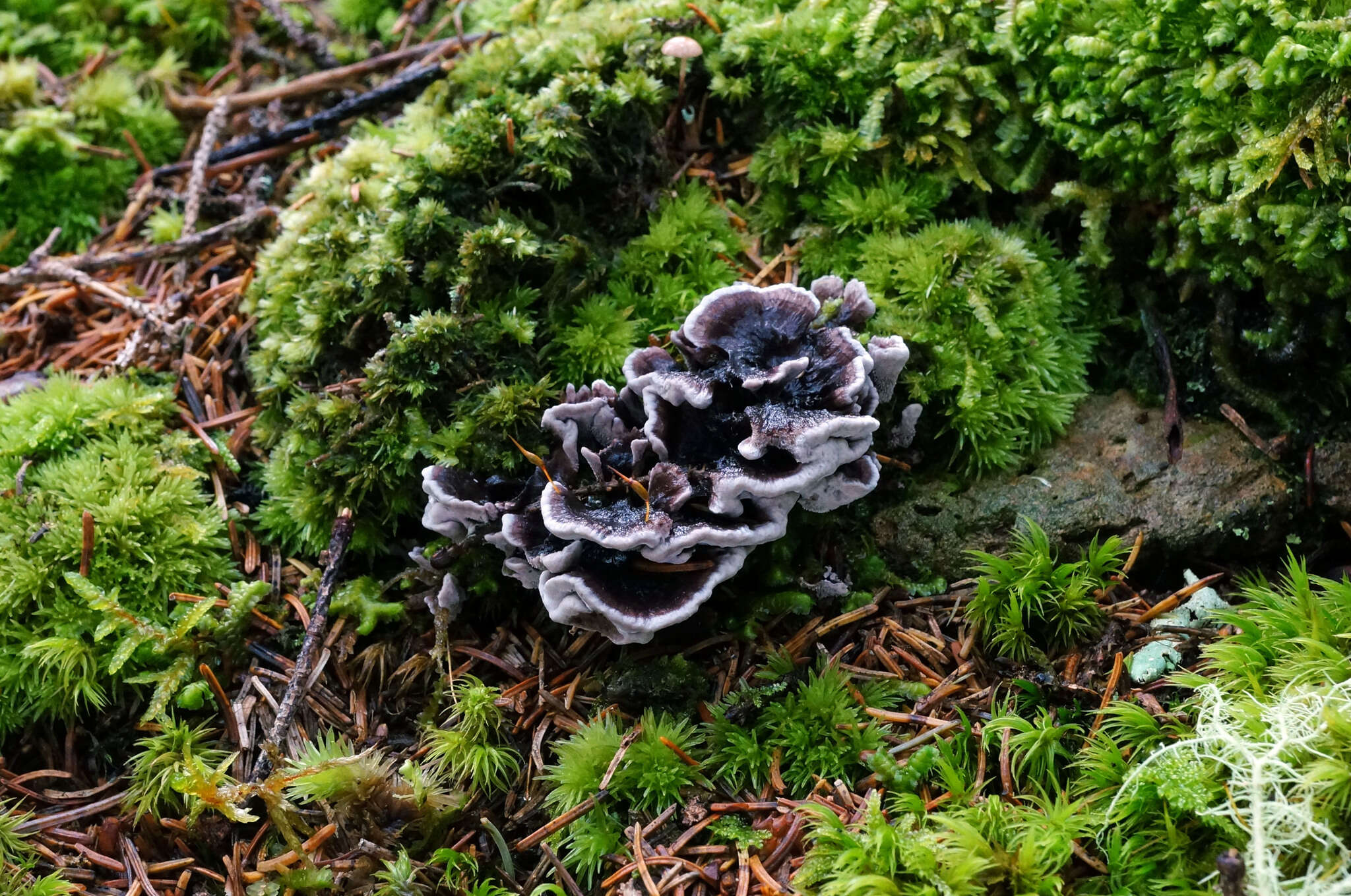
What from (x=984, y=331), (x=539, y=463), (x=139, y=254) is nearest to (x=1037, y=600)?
(x=984, y=331)

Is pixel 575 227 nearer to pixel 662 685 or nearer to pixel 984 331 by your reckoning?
pixel 984 331

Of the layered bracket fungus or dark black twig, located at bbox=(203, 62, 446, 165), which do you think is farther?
dark black twig, located at bbox=(203, 62, 446, 165)

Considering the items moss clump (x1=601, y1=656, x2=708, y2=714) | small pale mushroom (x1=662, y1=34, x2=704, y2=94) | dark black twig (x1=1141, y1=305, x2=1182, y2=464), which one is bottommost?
moss clump (x1=601, y1=656, x2=708, y2=714)

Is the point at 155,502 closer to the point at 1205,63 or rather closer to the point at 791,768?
the point at 791,768

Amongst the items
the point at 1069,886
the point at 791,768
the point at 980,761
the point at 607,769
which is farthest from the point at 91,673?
the point at 1069,886

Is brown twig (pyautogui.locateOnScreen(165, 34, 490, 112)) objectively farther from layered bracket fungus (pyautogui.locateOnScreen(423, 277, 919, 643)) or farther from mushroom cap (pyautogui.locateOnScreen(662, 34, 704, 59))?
layered bracket fungus (pyautogui.locateOnScreen(423, 277, 919, 643))

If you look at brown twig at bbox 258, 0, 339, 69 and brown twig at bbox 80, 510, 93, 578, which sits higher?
brown twig at bbox 258, 0, 339, 69

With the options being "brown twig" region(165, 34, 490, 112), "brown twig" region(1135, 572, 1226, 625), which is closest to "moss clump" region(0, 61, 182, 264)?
"brown twig" region(165, 34, 490, 112)
